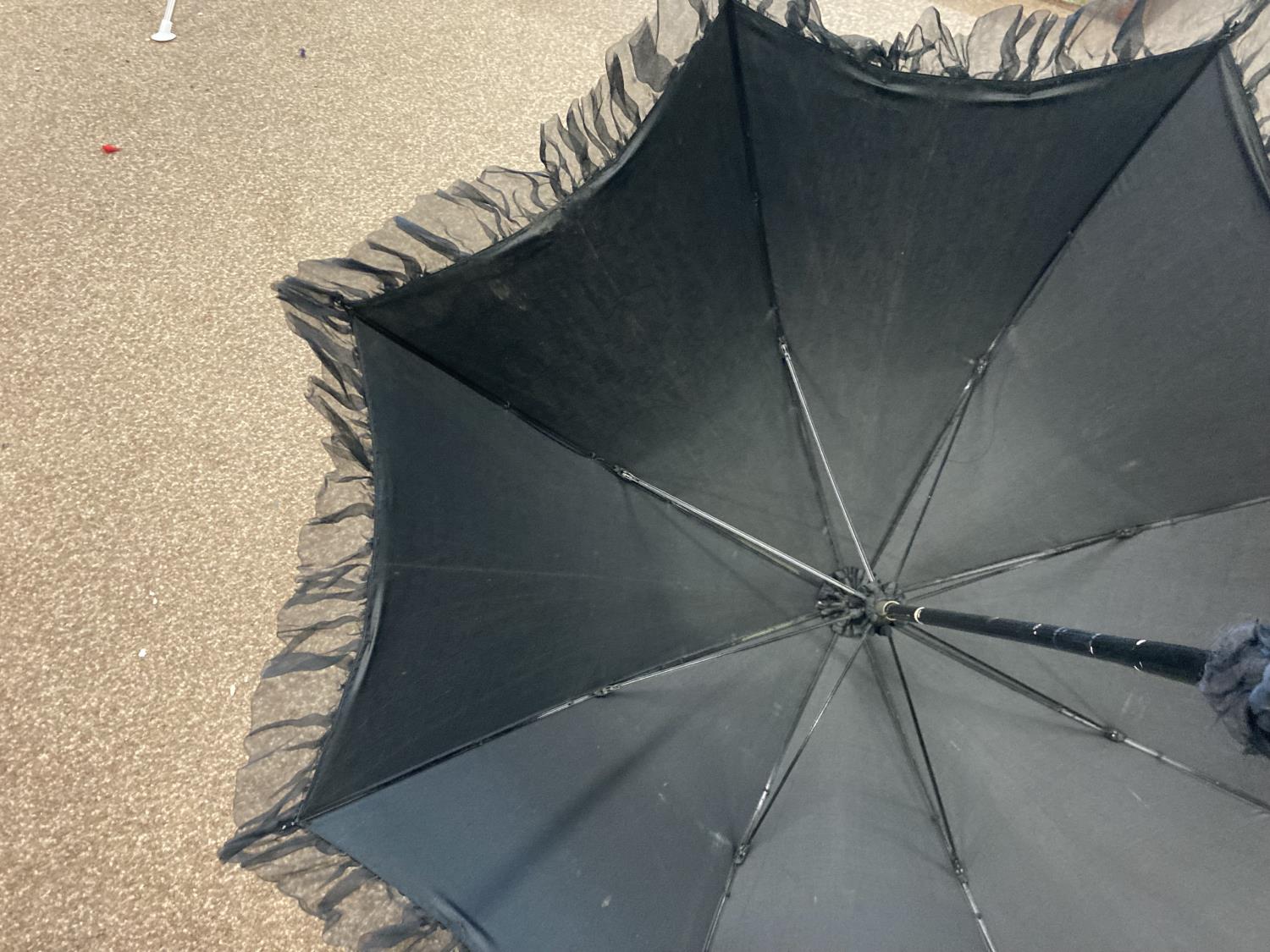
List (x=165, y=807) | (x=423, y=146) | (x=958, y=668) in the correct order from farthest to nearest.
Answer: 1. (x=423, y=146)
2. (x=165, y=807)
3. (x=958, y=668)

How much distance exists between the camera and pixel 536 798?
101 cm

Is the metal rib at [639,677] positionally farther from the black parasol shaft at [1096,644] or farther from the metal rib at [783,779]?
the black parasol shaft at [1096,644]

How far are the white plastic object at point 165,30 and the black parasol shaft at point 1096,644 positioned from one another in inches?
102

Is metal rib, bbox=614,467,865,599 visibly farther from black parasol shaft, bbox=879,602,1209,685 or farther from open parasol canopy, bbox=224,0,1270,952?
black parasol shaft, bbox=879,602,1209,685

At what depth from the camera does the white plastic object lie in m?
2.44

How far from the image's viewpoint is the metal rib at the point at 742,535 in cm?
121

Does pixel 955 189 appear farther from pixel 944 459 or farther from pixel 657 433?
pixel 657 433

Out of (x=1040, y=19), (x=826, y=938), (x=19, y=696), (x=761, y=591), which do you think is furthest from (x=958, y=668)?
(x=19, y=696)

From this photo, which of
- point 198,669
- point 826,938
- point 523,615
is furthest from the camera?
point 198,669

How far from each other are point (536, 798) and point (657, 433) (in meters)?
0.51

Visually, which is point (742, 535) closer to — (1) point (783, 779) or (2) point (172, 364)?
(1) point (783, 779)

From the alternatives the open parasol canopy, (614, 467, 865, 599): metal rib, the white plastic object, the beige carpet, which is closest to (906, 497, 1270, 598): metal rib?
the open parasol canopy

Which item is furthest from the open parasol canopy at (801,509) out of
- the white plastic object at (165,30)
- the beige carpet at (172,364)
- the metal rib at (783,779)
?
the white plastic object at (165,30)

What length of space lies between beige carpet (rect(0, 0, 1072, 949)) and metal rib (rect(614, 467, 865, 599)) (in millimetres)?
956
